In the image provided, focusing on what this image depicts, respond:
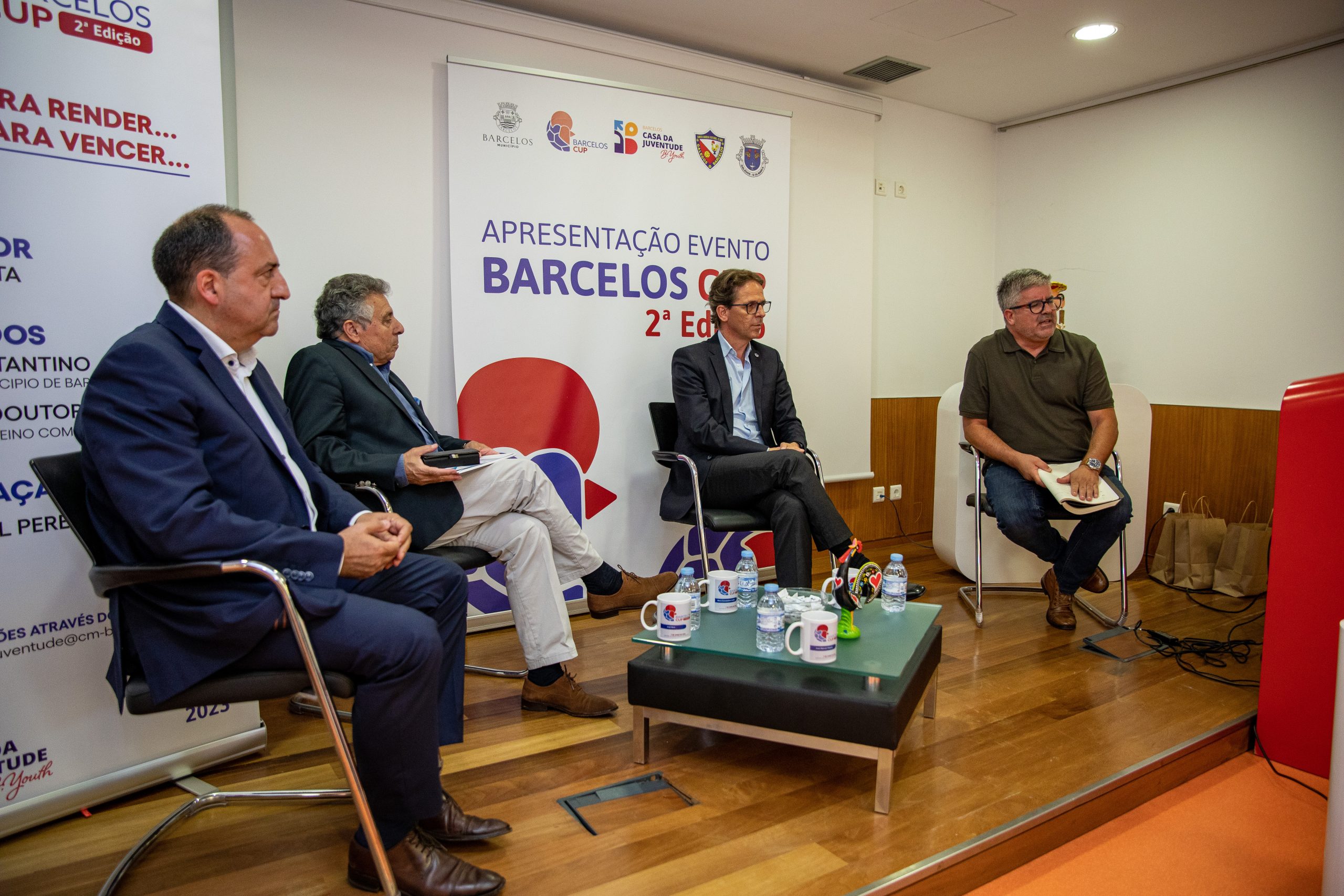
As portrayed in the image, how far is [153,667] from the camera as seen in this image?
1.64 m

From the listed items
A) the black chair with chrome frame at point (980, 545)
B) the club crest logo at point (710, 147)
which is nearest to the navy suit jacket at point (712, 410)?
the black chair with chrome frame at point (980, 545)

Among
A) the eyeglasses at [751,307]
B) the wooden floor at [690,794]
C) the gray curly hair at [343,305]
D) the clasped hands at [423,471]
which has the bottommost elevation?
the wooden floor at [690,794]

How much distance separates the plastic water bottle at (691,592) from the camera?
2.42 metres

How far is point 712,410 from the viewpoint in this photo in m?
3.70

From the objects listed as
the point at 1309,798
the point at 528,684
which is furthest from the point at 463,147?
the point at 1309,798

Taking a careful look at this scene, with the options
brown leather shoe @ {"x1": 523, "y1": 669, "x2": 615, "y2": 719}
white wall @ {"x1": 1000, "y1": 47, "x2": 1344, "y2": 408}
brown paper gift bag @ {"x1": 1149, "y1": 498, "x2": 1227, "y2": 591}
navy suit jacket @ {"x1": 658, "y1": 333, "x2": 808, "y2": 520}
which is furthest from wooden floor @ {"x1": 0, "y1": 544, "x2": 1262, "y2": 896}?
white wall @ {"x1": 1000, "y1": 47, "x2": 1344, "y2": 408}

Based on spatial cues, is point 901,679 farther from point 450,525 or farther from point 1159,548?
point 1159,548

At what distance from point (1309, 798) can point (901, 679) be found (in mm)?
1226

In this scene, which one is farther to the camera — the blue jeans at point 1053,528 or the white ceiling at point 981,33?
the white ceiling at point 981,33

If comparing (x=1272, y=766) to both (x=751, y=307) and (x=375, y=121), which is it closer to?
(x=751, y=307)

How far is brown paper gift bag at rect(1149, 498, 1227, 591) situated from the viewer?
419 cm

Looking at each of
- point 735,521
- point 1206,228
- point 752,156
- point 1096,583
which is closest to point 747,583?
point 735,521

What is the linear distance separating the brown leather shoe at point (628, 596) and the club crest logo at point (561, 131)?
1.92m

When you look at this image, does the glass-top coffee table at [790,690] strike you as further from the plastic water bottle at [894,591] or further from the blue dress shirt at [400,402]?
the blue dress shirt at [400,402]
